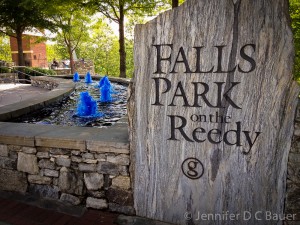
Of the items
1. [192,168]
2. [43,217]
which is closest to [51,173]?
[43,217]

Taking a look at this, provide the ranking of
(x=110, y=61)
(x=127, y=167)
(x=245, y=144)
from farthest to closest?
(x=110, y=61)
(x=127, y=167)
(x=245, y=144)

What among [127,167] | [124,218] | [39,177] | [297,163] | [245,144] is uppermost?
[245,144]

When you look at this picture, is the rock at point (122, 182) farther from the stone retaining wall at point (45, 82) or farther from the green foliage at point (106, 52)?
the green foliage at point (106, 52)

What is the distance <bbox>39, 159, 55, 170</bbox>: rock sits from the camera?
2.61 meters

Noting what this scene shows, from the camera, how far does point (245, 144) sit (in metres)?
1.99

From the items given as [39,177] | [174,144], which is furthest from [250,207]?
[39,177]

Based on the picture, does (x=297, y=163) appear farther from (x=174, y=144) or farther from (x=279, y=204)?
(x=174, y=144)

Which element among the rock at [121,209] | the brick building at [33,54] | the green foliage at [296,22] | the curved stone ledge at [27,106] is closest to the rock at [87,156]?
the rock at [121,209]

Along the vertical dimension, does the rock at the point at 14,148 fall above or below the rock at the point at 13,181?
above

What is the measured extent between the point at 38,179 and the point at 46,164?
23 cm

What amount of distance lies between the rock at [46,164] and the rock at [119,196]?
647 millimetres

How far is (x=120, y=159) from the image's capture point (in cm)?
238

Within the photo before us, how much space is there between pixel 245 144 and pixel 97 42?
101 feet

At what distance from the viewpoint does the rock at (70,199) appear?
103 inches
